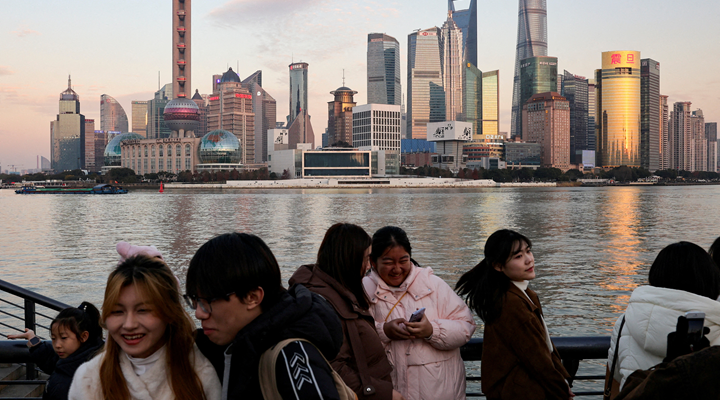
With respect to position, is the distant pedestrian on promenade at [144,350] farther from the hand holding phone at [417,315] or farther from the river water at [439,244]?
the river water at [439,244]

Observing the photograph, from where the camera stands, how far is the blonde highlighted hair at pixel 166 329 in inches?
93.0

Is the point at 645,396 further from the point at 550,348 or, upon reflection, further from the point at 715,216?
the point at 715,216

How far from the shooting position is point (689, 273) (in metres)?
2.76

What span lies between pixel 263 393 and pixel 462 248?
23483 mm

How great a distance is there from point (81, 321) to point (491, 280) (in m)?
2.49

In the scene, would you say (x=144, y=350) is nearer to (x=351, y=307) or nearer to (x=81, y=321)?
(x=351, y=307)

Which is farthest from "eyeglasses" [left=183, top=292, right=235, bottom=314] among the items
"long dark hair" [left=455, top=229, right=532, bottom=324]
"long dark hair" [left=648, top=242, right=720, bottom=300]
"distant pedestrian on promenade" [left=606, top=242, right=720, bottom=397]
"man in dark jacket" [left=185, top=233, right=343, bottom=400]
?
"long dark hair" [left=648, top=242, right=720, bottom=300]

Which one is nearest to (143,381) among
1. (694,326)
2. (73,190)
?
(694,326)

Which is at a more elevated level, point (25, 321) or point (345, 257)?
point (345, 257)

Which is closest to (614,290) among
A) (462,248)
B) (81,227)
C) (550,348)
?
(462,248)

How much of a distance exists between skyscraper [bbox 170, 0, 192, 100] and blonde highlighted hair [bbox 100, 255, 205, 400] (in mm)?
170465

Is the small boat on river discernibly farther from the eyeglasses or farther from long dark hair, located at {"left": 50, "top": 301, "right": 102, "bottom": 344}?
the eyeglasses

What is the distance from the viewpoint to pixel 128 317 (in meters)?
2.36

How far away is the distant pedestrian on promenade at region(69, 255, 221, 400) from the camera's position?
2.37 metres
